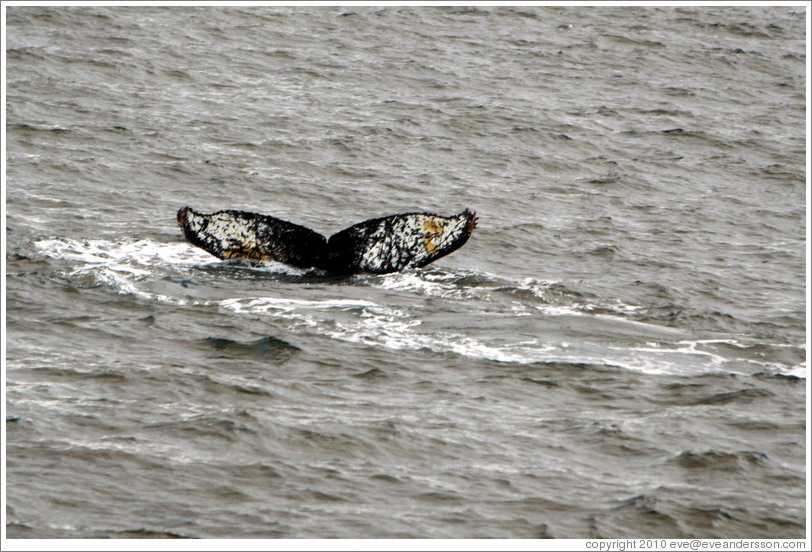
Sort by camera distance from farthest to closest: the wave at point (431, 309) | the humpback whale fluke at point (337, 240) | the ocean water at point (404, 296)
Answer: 1. the humpback whale fluke at point (337, 240)
2. the wave at point (431, 309)
3. the ocean water at point (404, 296)

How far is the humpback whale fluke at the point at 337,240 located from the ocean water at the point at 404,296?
335 mm

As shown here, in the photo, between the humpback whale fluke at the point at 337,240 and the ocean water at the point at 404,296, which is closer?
the ocean water at the point at 404,296

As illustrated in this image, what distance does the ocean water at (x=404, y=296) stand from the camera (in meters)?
9.80

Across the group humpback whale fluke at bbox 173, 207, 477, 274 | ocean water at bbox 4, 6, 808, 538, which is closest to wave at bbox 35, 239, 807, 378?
ocean water at bbox 4, 6, 808, 538

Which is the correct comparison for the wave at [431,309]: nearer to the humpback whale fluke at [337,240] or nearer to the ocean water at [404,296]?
the ocean water at [404,296]

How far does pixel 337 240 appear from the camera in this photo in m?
17.0

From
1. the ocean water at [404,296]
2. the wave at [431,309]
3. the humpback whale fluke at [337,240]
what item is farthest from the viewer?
the humpback whale fluke at [337,240]

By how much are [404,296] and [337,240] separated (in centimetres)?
172

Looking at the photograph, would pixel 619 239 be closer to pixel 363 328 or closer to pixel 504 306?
pixel 504 306

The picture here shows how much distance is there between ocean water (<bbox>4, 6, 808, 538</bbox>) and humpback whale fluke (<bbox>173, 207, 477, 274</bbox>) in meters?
0.33

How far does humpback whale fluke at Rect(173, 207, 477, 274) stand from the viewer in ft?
55.5

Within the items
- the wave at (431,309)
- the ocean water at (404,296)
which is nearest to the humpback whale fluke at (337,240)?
the wave at (431,309)

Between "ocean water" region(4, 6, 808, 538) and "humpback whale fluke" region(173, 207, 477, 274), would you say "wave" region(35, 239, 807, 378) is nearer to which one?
"ocean water" region(4, 6, 808, 538)

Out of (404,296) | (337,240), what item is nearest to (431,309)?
(404,296)
